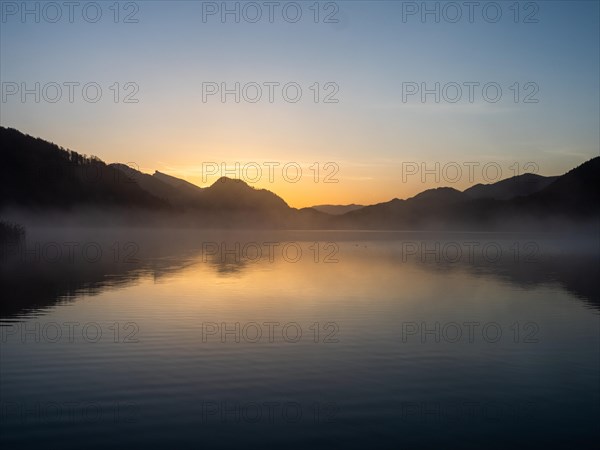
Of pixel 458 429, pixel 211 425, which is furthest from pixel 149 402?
pixel 458 429

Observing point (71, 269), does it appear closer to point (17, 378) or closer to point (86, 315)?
point (86, 315)

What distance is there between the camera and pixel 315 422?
53.9 feet

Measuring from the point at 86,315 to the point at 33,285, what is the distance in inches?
800

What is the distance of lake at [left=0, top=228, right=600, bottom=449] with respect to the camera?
51.4 feet

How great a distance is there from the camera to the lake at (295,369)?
51.4ft

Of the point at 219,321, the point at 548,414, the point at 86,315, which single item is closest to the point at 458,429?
the point at 548,414

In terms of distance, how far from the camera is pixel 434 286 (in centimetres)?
5731

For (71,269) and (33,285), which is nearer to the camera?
(33,285)

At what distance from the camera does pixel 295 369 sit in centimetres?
2288

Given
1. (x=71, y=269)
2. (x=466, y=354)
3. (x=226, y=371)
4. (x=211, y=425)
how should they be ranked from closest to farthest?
(x=211, y=425) < (x=226, y=371) < (x=466, y=354) < (x=71, y=269)

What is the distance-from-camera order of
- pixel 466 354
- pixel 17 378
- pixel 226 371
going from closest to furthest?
pixel 17 378 < pixel 226 371 < pixel 466 354

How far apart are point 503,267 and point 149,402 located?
78977 millimetres

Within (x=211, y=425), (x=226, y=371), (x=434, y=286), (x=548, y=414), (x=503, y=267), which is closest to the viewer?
(x=211, y=425)

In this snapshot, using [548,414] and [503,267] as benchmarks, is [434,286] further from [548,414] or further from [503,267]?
[548,414]
